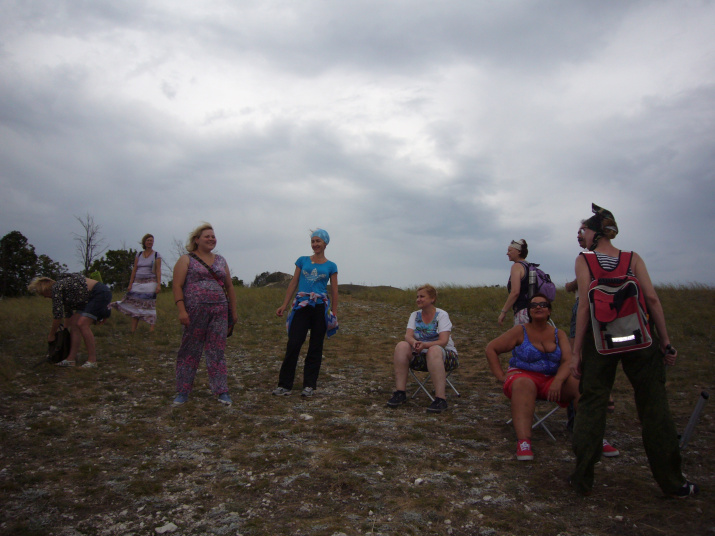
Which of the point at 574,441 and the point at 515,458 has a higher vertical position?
the point at 574,441

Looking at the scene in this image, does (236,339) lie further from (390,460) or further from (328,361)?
(390,460)

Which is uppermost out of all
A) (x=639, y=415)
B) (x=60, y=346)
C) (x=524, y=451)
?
(x=639, y=415)

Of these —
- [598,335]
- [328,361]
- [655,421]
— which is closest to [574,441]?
[655,421]

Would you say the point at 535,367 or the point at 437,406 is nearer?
the point at 535,367

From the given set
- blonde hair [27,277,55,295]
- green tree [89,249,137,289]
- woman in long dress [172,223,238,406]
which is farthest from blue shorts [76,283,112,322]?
green tree [89,249,137,289]

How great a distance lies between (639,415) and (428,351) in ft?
8.63

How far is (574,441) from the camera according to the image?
11.8ft

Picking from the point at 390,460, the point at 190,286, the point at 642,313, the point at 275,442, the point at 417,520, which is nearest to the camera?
the point at 417,520

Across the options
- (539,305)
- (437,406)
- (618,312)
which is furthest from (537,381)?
(618,312)

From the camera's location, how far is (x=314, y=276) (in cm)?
653

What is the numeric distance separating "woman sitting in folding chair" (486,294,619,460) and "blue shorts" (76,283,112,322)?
18.3 ft

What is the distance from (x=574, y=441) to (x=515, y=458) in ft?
2.88

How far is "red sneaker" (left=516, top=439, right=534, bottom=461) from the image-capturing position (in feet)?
13.9

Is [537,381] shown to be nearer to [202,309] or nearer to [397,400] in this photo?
[397,400]
